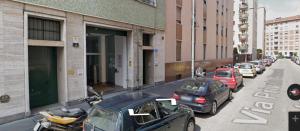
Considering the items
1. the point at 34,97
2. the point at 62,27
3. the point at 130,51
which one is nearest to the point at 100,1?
the point at 62,27

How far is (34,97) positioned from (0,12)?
10.4 feet

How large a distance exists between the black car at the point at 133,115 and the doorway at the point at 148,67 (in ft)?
29.0

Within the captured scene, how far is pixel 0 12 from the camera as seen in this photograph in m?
6.14

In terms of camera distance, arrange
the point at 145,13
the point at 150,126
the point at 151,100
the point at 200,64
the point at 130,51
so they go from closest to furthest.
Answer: the point at 150,126 < the point at 151,100 < the point at 130,51 < the point at 145,13 < the point at 200,64

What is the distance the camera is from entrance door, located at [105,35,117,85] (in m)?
13.1

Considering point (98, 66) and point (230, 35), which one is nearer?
point (98, 66)

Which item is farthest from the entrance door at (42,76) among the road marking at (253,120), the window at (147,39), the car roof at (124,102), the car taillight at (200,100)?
the road marking at (253,120)

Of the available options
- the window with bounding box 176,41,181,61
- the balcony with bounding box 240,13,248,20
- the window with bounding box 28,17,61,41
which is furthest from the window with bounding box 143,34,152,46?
the balcony with bounding box 240,13,248,20

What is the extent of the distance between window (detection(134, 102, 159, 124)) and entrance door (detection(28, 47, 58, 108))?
5311 mm

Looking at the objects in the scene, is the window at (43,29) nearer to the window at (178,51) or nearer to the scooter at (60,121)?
the scooter at (60,121)

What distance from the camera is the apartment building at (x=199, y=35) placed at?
16.1m

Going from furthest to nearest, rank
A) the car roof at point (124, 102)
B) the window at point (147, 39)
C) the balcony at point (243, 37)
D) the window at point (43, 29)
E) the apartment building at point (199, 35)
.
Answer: the balcony at point (243, 37)
the apartment building at point (199, 35)
the window at point (147, 39)
the window at point (43, 29)
the car roof at point (124, 102)

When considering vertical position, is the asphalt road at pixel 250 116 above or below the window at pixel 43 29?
below

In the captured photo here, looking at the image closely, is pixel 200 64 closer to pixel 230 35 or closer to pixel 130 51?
pixel 130 51
